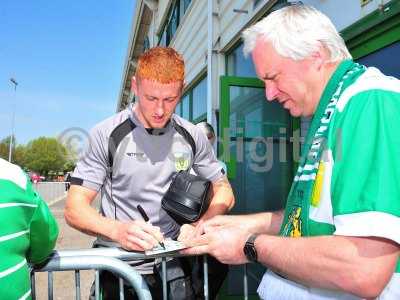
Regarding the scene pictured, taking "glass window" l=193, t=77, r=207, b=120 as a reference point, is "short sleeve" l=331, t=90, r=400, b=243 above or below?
below

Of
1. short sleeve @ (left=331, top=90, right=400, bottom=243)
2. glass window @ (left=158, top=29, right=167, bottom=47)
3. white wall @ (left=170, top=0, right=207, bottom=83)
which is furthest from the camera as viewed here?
glass window @ (left=158, top=29, right=167, bottom=47)

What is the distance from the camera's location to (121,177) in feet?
7.27

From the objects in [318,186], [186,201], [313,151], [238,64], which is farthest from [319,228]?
[238,64]

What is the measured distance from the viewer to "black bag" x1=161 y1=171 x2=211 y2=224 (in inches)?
81.5

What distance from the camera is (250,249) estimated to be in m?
1.56

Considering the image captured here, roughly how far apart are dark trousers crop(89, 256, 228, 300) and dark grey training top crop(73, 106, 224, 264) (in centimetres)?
25

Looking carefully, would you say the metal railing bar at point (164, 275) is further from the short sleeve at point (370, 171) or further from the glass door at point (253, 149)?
the glass door at point (253, 149)

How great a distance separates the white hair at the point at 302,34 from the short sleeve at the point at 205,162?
0.94 metres

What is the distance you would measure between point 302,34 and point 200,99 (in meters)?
7.09

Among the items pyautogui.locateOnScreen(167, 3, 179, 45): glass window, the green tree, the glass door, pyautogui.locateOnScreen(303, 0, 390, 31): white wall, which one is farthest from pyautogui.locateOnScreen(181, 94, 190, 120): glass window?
the green tree

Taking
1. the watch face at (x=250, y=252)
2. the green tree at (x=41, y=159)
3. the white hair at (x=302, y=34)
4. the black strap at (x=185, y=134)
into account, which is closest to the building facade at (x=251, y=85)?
the white hair at (x=302, y=34)

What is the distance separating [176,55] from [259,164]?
2.86m

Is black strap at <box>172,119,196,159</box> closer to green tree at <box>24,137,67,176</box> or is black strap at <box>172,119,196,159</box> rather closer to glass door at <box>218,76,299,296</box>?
glass door at <box>218,76,299,296</box>

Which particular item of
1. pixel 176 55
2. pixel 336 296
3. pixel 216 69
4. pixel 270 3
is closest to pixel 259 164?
pixel 270 3
